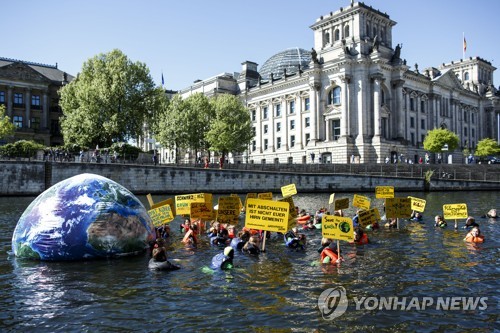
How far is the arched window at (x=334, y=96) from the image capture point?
7975cm

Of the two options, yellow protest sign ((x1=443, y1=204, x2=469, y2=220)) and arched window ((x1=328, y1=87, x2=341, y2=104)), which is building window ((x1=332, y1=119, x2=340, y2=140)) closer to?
arched window ((x1=328, y1=87, x2=341, y2=104))

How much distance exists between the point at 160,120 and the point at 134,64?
13071mm

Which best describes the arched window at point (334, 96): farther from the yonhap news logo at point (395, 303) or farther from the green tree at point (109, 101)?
the yonhap news logo at point (395, 303)

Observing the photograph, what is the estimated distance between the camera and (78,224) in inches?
555

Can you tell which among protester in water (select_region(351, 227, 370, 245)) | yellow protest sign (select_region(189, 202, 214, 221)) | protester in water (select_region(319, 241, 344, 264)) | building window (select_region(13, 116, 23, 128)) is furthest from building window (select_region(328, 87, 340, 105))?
protester in water (select_region(319, 241, 344, 264))

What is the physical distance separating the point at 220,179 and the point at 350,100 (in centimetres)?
3506

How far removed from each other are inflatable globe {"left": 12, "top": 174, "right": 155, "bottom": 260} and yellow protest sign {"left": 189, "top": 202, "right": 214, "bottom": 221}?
546 centimetres

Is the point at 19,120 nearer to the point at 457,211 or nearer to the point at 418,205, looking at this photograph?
the point at 418,205

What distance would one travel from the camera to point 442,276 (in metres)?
13.2

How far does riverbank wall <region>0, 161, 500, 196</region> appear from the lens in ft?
147

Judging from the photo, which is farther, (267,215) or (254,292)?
(267,215)

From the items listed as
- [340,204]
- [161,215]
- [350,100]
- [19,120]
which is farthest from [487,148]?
[19,120]

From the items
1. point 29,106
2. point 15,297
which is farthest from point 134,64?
point 15,297

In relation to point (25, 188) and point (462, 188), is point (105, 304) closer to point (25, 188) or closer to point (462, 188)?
point (25, 188)
